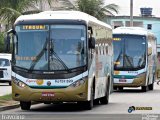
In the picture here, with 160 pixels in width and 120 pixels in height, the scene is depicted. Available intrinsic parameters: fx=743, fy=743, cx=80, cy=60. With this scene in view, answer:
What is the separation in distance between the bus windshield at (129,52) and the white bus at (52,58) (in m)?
14.8

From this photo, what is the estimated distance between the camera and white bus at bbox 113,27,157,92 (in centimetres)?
3762

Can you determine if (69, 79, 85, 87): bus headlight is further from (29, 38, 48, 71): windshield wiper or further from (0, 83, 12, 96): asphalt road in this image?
(0, 83, 12, 96): asphalt road

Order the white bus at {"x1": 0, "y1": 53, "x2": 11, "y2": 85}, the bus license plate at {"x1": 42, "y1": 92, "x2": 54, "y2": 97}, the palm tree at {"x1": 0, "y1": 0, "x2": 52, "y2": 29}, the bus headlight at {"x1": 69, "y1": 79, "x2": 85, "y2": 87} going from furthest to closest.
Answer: the white bus at {"x1": 0, "y1": 53, "x2": 11, "y2": 85} → the palm tree at {"x1": 0, "y1": 0, "x2": 52, "y2": 29} → the bus headlight at {"x1": 69, "y1": 79, "x2": 85, "y2": 87} → the bus license plate at {"x1": 42, "y1": 92, "x2": 54, "y2": 97}

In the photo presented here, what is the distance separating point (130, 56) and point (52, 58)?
16.0m

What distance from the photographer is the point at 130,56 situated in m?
37.8

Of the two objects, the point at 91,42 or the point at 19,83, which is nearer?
the point at 19,83

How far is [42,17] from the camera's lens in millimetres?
22656

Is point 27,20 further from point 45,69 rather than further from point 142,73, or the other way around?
point 142,73

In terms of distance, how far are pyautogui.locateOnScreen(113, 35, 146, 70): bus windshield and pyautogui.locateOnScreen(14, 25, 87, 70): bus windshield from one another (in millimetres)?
15311

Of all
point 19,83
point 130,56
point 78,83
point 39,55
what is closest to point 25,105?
point 19,83

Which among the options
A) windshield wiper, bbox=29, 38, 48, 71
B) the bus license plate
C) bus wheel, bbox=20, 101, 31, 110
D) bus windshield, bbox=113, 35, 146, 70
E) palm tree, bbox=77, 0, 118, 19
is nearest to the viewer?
the bus license plate

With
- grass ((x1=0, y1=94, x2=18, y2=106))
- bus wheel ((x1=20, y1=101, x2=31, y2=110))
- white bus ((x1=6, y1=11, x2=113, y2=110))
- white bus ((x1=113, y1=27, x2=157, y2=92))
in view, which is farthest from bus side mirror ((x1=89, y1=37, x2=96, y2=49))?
white bus ((x1=113, y1=27, x2=157, y2=92))

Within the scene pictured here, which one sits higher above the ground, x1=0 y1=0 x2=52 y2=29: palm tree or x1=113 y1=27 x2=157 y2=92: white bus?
x1=0 y1=0 x2=52 y2=29: palm tree

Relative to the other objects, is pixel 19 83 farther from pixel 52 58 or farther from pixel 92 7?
pixel 92 7
